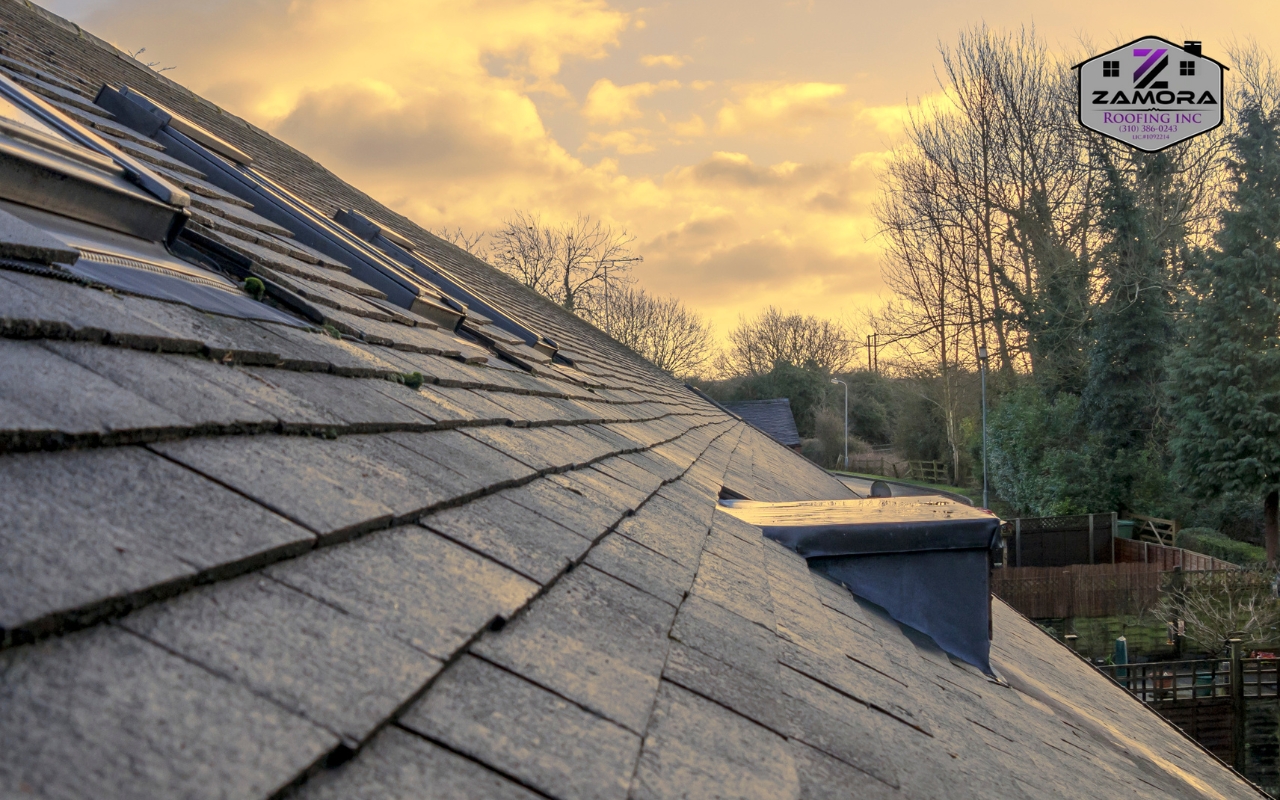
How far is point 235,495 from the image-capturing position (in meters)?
1.27

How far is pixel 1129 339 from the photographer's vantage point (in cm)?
2939

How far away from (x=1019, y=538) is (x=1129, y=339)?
27.9ft

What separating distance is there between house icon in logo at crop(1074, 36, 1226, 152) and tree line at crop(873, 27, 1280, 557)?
550mm

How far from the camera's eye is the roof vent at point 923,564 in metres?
3.24

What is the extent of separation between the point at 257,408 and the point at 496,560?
55 cm

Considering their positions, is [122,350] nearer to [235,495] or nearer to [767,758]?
[235,495]

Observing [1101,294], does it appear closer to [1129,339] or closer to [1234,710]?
[1129,339]

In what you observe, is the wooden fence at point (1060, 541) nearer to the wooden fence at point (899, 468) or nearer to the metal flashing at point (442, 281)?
the wooden fence at point (899, 468)

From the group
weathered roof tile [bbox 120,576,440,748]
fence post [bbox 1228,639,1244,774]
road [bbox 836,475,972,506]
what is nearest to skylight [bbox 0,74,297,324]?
weathered roof tile [bbox 120,576,440,748]

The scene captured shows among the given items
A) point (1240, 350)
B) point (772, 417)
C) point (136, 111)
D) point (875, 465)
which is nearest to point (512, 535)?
point (136, 111)

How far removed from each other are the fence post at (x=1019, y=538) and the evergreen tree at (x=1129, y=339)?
4601mm

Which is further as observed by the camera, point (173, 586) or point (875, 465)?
point (875, 465)

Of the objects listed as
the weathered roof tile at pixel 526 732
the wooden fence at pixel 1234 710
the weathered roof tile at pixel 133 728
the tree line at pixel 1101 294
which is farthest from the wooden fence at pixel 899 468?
the weathered roof tile at pixel 133 728

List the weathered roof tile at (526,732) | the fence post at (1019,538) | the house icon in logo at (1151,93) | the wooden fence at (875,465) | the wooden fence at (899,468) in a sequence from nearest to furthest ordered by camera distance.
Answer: the weathered roof tile at (526,732)
the fence post at (1019,538)
the house icon in logo at (1151,93)
the wooden fence at (899,468)
the wooden fence at (875,465)
